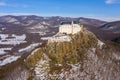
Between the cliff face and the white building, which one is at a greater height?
the white building

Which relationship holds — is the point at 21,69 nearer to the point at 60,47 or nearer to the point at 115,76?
the point at 60,47

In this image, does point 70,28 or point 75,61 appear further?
point 70,28

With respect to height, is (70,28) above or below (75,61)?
above

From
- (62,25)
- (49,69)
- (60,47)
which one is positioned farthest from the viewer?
(62,25)

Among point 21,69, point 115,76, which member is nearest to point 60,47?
point 21,69

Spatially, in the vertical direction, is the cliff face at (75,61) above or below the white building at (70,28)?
below

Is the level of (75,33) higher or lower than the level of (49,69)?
higher

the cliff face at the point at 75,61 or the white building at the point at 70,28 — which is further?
the white building at the point at 70,28

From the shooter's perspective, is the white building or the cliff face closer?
the cliff face
